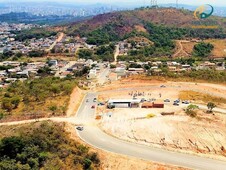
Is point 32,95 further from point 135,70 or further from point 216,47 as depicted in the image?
point 216,47

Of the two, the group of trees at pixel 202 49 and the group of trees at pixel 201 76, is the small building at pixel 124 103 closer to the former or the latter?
the group of trees at pixel 201 76

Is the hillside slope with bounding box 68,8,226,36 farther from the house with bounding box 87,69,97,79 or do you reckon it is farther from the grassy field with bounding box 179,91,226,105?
the grassy field with bounding box 179,91,226,105

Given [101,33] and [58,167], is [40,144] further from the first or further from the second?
[101,33]

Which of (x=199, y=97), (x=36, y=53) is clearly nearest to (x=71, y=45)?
(x=36, y=53)

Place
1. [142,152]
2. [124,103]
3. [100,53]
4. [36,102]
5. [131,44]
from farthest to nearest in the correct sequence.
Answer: [131,44] < [100,53] < [124,103] < [36,102] < [142,152]

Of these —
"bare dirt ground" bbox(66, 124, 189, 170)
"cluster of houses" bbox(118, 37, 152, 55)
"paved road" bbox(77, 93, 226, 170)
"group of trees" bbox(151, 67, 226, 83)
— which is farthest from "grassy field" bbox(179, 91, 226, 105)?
"cluster of houses" bbox(118, 37, 152, 55)

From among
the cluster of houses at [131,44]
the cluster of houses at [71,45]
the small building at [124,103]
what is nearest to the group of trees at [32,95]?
the small building at [124,103]
